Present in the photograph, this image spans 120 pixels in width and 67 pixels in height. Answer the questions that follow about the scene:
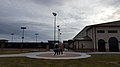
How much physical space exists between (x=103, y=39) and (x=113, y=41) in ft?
9.41

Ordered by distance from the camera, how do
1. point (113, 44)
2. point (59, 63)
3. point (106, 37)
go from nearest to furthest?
1. point (59, 63)
2. point (106, 37)
3. point (113, 44)

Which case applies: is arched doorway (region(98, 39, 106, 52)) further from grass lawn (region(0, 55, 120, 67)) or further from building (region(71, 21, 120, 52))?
grass lawn (region(0, 55, 120, 67))

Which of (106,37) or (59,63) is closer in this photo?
(59,63)

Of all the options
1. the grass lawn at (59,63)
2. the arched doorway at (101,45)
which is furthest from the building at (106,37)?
the grass lawn at (59,63)

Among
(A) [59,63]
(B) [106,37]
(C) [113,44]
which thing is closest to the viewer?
(A) [59,63]

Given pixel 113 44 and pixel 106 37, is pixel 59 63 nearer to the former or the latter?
pixel 106 37

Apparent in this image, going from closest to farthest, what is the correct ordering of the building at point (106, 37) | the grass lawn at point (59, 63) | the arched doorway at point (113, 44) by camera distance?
the grass lawn at point (59, 63)
the building at point (106, 37)
the arched doorway at point (113, 44)

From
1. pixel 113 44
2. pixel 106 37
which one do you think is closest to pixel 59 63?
pixel 106 37

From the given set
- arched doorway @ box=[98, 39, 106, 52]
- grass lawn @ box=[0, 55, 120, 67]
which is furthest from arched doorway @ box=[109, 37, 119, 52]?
grass lawn @ box=[0, 55, 120, 67]

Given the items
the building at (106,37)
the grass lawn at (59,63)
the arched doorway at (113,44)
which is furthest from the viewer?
the arched doorway at (113,44)

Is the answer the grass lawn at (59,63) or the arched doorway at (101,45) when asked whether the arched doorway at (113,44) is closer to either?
the arched doorway at (101,45)

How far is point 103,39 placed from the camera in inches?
1613

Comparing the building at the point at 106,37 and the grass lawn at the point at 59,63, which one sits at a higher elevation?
the building at the point at 106,37

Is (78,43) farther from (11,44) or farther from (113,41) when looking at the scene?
(11,44)
